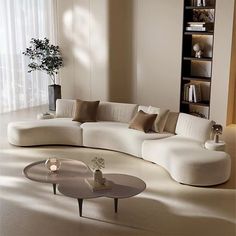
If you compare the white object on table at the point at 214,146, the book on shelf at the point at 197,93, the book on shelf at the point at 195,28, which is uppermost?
the book on shelf at the point at 195,28

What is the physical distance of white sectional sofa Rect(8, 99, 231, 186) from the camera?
5625mm

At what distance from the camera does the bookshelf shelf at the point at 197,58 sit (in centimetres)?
837

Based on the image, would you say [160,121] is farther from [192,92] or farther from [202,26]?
[202,26]

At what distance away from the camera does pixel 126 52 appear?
31.0 ft

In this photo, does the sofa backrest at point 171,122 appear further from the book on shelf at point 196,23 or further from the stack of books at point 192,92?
the book on shelf at point 196,23

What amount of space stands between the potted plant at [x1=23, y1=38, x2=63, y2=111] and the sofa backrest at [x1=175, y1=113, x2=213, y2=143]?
3695mm

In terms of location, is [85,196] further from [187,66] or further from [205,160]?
[187,66]

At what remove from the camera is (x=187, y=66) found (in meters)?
8.88

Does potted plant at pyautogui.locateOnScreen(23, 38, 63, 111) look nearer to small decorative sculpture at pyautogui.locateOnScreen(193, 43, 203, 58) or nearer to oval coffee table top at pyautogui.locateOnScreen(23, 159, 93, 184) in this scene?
small decorative sculpture at pyautogui.locateOnScreen(193, 43, 203, 58)

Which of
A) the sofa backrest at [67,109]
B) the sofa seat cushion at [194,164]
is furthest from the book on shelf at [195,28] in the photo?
the sofa seat cushion at [194,164]

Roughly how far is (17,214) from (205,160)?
7.69 ft

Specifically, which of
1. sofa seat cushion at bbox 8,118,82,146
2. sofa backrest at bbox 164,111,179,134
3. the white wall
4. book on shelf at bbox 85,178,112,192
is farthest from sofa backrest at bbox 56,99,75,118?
book on shelf at bbox 85,178,112,192

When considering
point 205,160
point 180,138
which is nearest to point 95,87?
point 180,138

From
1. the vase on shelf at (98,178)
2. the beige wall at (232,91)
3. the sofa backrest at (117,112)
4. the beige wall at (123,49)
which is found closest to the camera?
the vase on shelf at (98,178)
